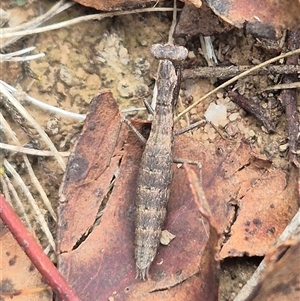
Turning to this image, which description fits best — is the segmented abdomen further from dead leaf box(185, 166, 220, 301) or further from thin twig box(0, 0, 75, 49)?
thin twig box(0, 0, 75, 49)

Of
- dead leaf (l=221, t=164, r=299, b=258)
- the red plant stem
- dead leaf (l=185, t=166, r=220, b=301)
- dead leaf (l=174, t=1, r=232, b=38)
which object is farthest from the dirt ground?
dead leaf (l=185, t=166, r=220, b=301)

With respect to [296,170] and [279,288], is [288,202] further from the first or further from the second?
[279,288]

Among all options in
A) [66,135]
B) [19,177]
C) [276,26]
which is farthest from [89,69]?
[276,26]

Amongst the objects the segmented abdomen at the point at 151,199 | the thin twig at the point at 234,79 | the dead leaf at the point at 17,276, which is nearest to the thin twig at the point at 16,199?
the dead leaf at the point at 17,276

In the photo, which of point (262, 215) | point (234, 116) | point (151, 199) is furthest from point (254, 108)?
point (151, 199)

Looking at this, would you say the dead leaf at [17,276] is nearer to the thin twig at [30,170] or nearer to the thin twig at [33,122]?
the thin twig at [30,170]

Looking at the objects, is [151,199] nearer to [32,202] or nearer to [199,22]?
[32,202]

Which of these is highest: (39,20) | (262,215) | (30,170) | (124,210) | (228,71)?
(39,20)
